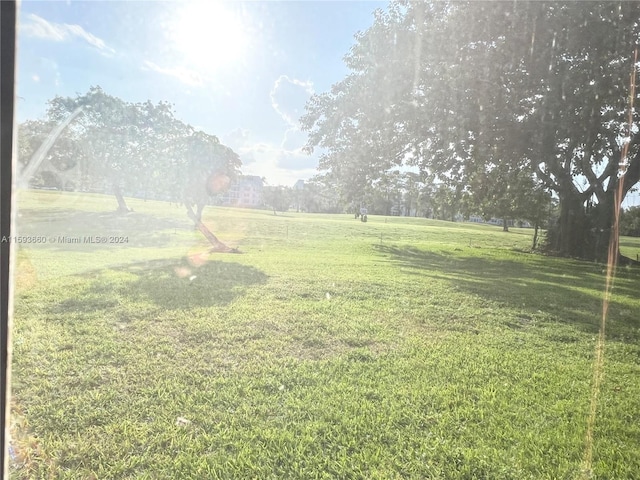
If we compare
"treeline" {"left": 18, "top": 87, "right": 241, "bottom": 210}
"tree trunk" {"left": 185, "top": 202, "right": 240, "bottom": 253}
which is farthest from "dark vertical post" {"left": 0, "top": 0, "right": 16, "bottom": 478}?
"tree trunk" {"left": 185, "top": 202, "right": 240, "bottom": 253}

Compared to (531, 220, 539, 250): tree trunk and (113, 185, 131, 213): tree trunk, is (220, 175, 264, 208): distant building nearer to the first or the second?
(113, 185, 131, 213): tree trunk

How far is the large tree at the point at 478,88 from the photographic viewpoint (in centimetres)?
399

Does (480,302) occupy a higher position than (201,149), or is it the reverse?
(201,149)

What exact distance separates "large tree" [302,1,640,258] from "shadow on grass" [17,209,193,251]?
1970 mm

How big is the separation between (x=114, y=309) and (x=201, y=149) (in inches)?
52.9

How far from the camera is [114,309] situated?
2.30m

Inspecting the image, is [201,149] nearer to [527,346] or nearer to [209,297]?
[209,297]

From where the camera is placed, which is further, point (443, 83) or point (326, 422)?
point (443, 83)

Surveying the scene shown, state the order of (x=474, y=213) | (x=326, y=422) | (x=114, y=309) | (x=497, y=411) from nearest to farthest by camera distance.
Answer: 1. (x=326, y=422)
2. (x=497, y=411)
3. (x=114, y=309)
4. (x=474, y=213)

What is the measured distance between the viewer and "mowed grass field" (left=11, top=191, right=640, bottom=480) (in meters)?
1.06

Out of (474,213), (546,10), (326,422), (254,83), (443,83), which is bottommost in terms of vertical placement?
(326,422)

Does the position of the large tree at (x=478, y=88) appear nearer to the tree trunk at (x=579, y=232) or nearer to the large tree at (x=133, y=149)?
the large tree at (x=133, y=149)

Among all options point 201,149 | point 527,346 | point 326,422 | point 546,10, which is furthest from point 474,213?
point 326,422

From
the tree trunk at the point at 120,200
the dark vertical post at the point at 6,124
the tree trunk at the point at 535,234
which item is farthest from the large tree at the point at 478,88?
the dark vertical post at the point at 6,124
